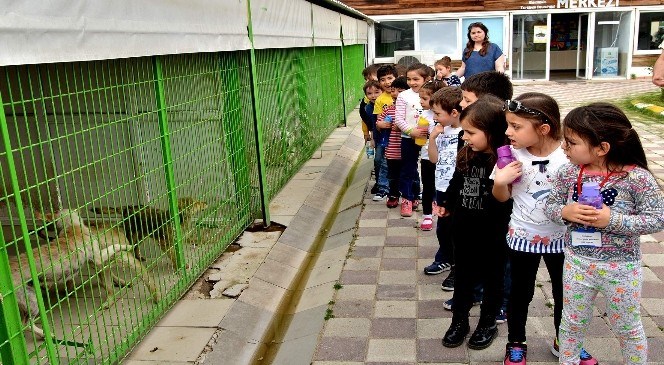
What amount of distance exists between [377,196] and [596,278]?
4481 millimetres

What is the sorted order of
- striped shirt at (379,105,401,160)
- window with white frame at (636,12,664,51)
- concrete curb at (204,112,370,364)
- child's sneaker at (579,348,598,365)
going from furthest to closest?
window with white frame at (636,12,664,51) < striped shirt at (379,105,401,160) < concrete curb at (204,112,370,364) < child's sneaker at (579,348,598,365)

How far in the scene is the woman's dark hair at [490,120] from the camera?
336 cm

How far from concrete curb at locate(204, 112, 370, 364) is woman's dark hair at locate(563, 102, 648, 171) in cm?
217

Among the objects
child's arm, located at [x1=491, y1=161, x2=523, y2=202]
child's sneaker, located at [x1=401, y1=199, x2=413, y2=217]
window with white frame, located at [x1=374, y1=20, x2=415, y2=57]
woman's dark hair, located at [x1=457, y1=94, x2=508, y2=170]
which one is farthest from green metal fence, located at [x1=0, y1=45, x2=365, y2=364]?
window with white frame, located at [x1=374, y1=20, x2=415, y2=57]

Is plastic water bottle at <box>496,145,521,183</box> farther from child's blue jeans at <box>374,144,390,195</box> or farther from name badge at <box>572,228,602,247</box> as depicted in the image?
child's blue jeans at <box>374,144,390,195</box>

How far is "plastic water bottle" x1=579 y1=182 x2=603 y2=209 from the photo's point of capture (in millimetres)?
2625

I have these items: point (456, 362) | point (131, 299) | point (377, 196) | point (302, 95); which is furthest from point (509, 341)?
point (302, 95)

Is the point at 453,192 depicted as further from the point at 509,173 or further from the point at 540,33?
the point at 540,33

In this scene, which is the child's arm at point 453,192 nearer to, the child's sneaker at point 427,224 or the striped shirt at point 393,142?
the child's sneaker at point 427,224

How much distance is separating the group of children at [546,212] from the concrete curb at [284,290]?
125 centimetres

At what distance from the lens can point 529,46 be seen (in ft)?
74.2

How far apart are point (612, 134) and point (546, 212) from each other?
0.52 m

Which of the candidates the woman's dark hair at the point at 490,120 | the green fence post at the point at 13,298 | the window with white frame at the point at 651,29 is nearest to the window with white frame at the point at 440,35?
the window with white frame at the point at 651,29

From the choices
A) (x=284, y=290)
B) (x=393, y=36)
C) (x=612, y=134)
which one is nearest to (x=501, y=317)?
(x=612, y=134)
